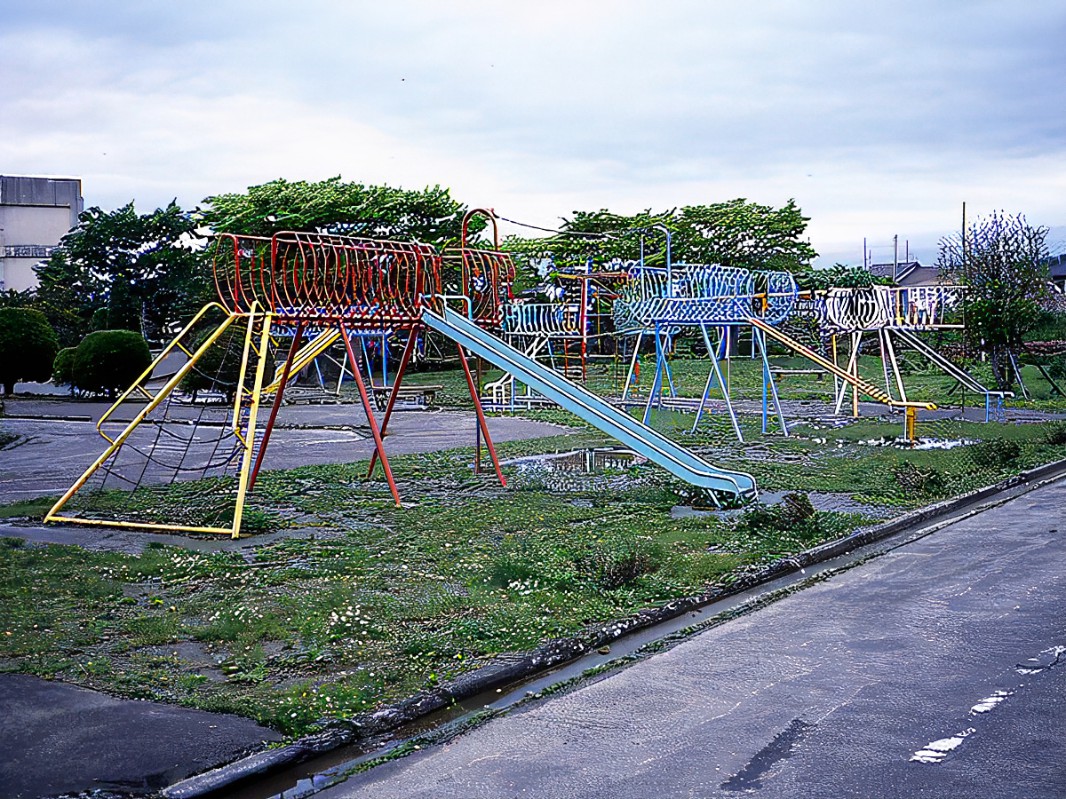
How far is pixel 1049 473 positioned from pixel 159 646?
1318 centimetres

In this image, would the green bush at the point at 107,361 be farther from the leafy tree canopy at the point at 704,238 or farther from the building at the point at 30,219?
the building at the point at 30,219

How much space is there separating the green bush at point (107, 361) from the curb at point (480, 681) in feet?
84.4

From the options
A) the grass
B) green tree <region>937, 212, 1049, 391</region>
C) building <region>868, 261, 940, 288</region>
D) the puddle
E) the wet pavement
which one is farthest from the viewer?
building <region>868, 261, 940, 288</region>

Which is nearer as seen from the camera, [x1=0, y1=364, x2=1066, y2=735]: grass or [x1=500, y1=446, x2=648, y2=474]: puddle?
[x1=0, y1=364, x2=1066, y2=735]: grass

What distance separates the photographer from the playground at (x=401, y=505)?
7.29m

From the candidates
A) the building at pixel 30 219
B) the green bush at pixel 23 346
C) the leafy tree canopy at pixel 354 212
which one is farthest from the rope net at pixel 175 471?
the building at pixel 30 219

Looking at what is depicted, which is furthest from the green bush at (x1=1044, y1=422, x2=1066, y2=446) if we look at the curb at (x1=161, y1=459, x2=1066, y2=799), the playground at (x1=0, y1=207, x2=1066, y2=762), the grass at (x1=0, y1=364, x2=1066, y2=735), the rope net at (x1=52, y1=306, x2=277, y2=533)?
the rope net at (x1=52, y1=306, x2=277, y2=533)

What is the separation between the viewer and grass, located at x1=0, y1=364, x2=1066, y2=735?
22.4 feet

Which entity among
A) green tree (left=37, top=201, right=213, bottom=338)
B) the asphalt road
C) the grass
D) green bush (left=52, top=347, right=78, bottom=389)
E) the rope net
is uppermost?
green tree (left=37, top=201, right=213, bottom=338)

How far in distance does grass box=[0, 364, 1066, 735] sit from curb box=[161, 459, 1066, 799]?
0.44 ft

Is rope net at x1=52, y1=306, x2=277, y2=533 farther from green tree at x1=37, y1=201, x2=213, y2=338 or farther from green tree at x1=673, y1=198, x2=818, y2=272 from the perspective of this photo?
green tree at x1=673, y1=198, x2=818, y2=272

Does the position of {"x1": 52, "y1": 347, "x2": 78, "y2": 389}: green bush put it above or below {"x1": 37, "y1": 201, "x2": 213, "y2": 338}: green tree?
below

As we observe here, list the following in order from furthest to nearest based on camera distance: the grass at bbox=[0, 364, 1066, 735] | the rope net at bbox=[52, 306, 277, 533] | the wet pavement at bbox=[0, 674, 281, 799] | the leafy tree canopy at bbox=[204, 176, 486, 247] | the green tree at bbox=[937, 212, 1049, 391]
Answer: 1. the leafy tree canopy at bbox=[204, 176, 486, 247]
2. the green tree at bbox=[937, 212, 1049, 391]
3. the rope net at bbox=[52, 306, 277, 533]
4. the grass at bbox=[0, 364, 1066, 735]
5. the wet pavement at bbox=[0, 674, 281, 799]

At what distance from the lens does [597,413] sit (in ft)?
44.0
